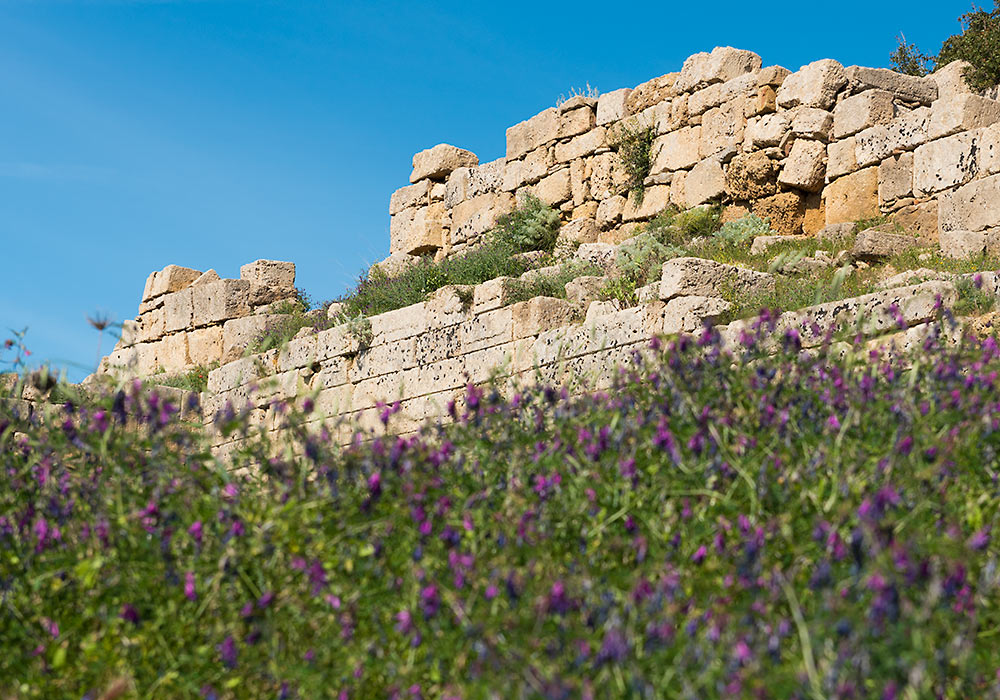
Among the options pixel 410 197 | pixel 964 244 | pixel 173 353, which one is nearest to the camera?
pixel 964 244

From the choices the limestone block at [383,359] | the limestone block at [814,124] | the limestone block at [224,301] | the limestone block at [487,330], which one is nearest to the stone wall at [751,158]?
the limestone block at [814,124]

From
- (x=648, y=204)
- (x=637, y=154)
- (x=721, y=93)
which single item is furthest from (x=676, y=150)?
(x=721, y=93)

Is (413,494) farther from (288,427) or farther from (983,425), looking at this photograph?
(983,425)

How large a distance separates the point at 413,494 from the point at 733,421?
1162mm

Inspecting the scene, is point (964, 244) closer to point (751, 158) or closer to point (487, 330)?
point (751, 158)

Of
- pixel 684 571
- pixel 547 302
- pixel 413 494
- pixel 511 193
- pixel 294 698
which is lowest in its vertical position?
pixel 294 698

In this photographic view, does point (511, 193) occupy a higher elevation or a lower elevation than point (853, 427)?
higher

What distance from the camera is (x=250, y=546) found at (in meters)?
3.31

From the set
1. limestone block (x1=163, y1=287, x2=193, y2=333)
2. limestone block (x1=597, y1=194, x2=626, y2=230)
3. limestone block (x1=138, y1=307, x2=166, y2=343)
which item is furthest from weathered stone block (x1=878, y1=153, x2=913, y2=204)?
limestone block (x1=138, y1=307, x2=166, y2=343)

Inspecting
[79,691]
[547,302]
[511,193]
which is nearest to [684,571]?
[79,691]

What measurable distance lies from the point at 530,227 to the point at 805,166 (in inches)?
150

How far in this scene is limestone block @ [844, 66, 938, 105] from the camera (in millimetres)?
11922

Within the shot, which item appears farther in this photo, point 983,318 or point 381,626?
point 983,318

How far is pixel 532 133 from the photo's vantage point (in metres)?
15.7
